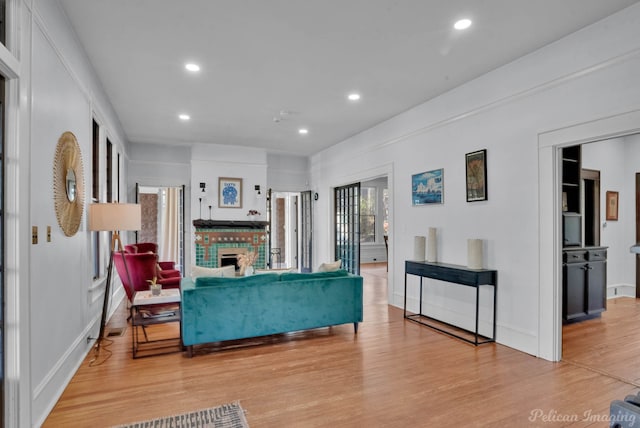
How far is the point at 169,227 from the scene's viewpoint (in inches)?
411

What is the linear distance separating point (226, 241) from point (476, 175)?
5.55 meters

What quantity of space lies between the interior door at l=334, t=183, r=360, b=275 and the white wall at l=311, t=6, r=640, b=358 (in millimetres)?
1678

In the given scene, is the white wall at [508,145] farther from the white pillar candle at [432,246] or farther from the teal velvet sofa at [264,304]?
the teal velvet sofa at [264,304]

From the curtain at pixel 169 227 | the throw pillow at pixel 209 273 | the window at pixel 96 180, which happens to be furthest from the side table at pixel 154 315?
the curtain at pixel 169 227

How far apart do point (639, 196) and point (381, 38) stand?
224 inches

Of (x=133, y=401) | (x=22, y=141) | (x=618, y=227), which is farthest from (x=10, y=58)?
(x=618, y=227)

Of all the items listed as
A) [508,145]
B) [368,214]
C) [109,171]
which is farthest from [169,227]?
[508,145]

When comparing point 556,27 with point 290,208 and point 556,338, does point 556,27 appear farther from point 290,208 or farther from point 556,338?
point 290,208

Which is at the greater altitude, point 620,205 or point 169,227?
point 620,205

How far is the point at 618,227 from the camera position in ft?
20.5

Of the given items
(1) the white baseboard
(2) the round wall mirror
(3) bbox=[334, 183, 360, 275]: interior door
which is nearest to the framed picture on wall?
(3) bbox=[334, 183, 360, 275]: interior door

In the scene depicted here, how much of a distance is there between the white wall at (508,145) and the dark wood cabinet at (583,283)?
1.21 meters

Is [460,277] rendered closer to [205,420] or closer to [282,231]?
[205,420]

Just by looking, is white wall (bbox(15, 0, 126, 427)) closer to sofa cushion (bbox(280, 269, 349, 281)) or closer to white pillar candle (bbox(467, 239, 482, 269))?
sofa cushion (bbox(280, 269, 349, 281))
